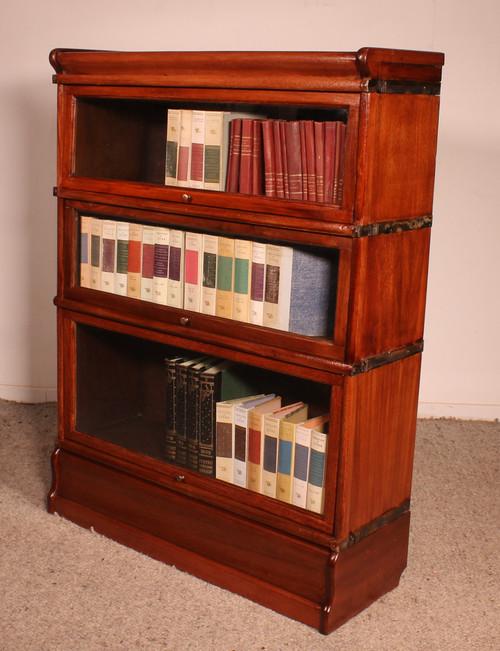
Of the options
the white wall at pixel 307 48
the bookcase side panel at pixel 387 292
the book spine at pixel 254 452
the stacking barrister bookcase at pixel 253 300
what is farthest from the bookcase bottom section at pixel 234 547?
the white wall at pixel 307 48

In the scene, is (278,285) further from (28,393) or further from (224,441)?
(28,393)

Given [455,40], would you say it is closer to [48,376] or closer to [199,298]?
[199,298]

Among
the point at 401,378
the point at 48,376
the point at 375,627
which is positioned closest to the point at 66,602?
the point at 375,627

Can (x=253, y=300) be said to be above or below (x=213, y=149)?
below

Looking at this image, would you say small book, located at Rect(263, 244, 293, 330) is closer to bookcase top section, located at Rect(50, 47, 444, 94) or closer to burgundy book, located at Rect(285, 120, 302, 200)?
burgundy book, located at Rect(285, 120, 302, 200)

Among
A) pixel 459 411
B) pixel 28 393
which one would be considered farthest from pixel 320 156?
pixel 28 393

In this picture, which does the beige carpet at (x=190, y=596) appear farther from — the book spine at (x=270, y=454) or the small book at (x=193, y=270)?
the small book at (x=193, y=270)

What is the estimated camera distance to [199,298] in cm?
246

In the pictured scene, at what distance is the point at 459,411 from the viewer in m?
3.88

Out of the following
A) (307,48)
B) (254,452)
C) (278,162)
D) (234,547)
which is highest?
(307,48)

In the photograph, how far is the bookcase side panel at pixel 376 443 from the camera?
2174 mm

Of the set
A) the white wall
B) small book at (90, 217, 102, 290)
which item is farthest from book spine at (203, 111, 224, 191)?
the white wall

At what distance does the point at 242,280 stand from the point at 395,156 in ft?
1.76

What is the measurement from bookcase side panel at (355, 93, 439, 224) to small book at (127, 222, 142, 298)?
2.61ft
